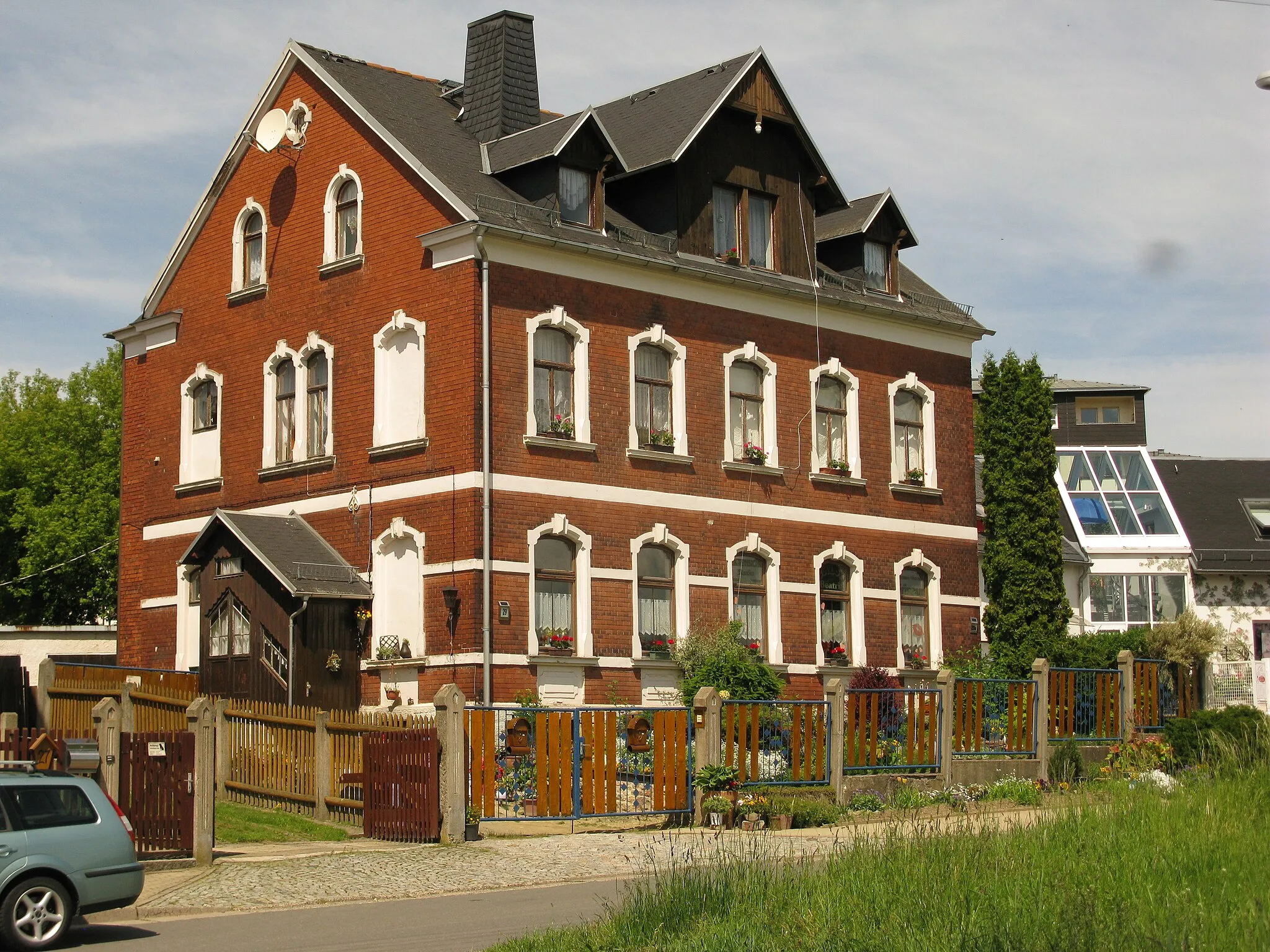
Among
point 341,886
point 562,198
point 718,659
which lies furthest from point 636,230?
point 341,886

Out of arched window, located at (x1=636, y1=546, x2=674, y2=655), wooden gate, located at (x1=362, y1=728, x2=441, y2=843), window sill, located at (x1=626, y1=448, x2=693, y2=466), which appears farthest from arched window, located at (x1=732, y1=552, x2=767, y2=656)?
wooden gate, located at (x1=362, y1=728, x2=441, y2=843)

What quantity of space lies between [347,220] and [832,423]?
32.6ft

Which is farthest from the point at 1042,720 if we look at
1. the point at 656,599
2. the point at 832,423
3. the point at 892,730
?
the point at 832,423

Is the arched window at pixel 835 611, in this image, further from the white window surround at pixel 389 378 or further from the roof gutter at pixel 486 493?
the white window surround at pixel 389 378

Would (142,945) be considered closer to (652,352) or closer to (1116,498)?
(652,352)

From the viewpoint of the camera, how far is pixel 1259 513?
50719 millimetres

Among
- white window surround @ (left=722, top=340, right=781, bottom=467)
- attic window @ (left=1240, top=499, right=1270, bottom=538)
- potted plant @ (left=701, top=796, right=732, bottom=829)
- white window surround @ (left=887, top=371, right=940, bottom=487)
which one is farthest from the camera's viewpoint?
attic window @ (left=1240, top=499, right=1270, bottom=538)

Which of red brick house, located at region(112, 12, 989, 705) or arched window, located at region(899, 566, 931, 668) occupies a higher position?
red brick house, located at region(112, 12, 989, 705)

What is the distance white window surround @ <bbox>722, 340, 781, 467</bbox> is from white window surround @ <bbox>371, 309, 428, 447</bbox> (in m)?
5.80

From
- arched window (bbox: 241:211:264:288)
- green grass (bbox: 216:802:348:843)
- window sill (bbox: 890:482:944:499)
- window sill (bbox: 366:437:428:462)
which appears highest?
arched window (bbox: 241:211:264:288)

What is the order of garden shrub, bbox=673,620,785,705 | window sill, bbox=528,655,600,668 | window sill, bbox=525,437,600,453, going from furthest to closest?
window sill, bbox=525,437,600,453 → garden shrub, bbox=673,620,785,705 → window sill, bbox=528,655,600,668

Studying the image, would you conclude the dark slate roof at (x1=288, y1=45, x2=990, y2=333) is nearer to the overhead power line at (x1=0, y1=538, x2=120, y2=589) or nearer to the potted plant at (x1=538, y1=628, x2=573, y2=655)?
the potted plant at (x1=538, y1=628, x2=573, y2=655)

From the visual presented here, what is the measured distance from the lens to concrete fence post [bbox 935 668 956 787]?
79.8 feet

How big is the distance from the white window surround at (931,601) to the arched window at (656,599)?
5807mm
